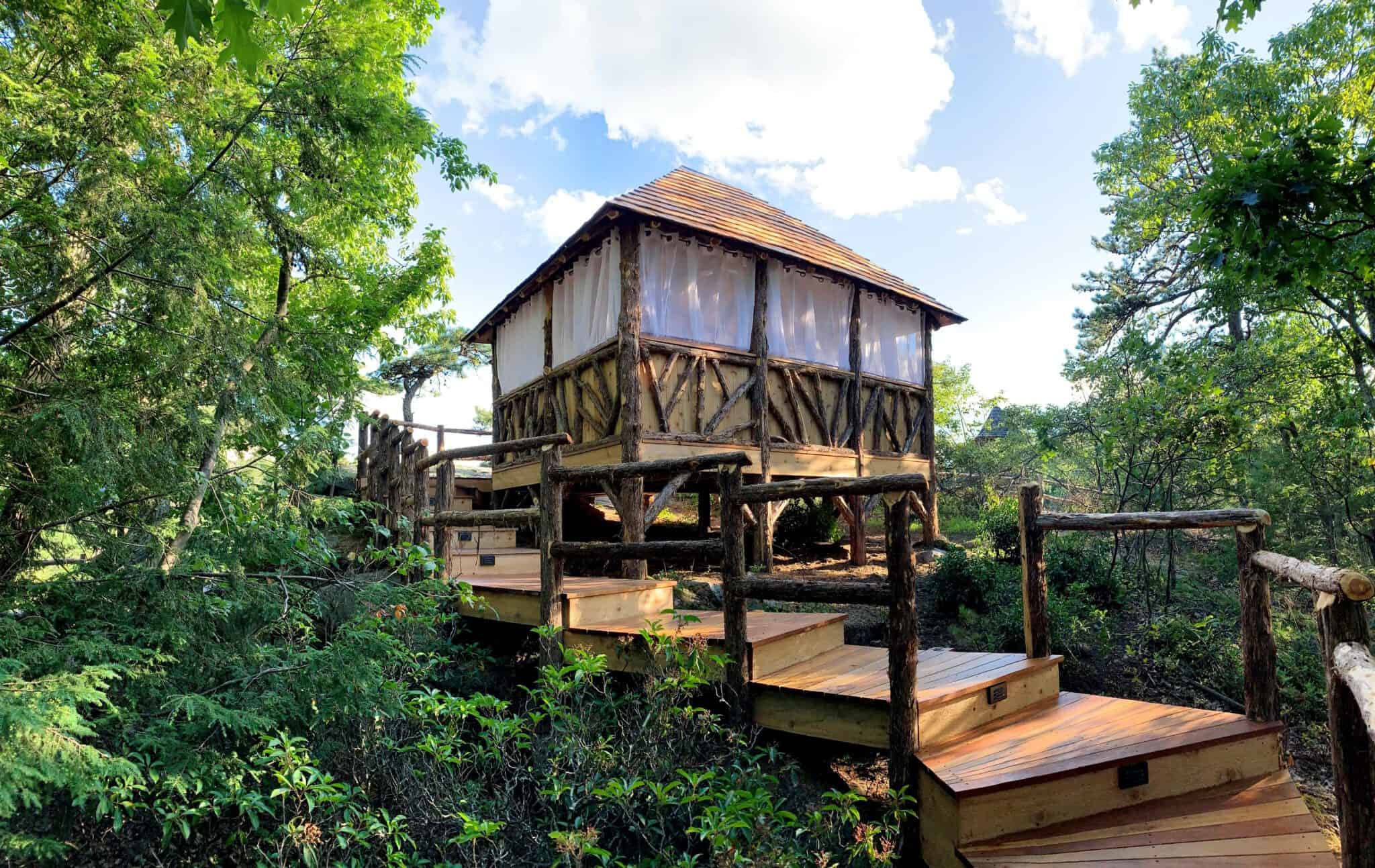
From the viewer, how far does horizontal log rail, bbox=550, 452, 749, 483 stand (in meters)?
3.98

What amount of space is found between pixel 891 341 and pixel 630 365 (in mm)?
4779

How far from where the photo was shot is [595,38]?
23.2 feet

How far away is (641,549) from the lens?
4.32m

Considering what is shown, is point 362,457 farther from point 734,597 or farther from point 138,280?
point 734,597

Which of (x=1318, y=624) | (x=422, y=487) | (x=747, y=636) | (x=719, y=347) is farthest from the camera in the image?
(x=719, y=347)

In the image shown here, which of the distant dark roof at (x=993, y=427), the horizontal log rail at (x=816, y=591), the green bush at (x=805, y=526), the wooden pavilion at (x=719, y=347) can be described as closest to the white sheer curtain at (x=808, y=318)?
the wooden pavilion at (x=719, y=347)

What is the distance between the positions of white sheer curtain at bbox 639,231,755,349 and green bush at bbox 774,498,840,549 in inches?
164

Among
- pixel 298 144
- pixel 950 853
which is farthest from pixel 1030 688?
pixel 298 144

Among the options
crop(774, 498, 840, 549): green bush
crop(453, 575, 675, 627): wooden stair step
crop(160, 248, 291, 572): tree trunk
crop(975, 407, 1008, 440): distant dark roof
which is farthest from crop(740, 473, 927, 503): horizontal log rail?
crop(975, 407, 1008, 440): distant dark roof

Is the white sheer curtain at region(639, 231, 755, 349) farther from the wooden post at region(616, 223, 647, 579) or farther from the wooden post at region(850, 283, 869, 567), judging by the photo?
the wooden post at region(850, 283, 869, 567)

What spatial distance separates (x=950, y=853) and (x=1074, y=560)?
574 centimetres

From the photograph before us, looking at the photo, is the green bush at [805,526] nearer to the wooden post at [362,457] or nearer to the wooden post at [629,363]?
the wooden post at [629,363]

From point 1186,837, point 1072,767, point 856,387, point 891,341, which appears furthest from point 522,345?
point 1186,837

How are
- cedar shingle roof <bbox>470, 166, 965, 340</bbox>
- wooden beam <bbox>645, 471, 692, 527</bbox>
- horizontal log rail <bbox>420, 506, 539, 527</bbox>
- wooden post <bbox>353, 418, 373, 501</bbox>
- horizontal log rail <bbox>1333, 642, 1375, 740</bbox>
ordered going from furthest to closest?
wooden post <bbox>353, 418, 373, 501</bbox> → cedar shingle roof <bbox>470, 166, 965, 340</bbox> → wooden beam <bbox>645, 471, 692, 527</bbox> → horizontal log rail <bbox>420, 506, 539, 527</bbox> → horizontal log rail <bbox>1333, 642, 1375, 740</bbox>
